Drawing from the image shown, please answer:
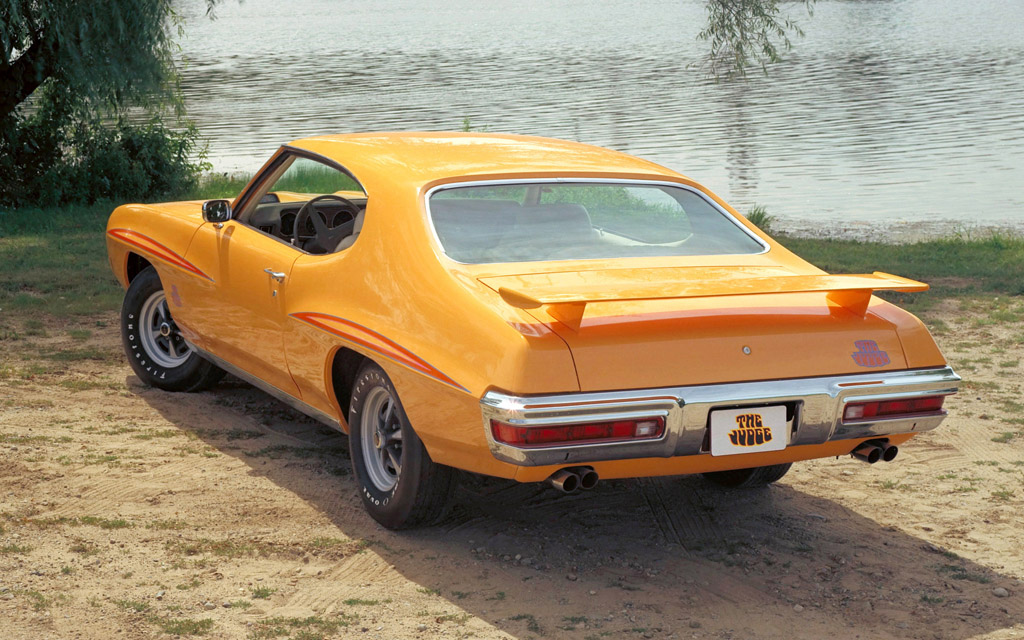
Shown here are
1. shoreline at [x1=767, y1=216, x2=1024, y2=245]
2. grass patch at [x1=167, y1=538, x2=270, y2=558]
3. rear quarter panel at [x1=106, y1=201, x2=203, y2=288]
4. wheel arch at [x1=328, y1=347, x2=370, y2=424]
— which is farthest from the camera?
shoreline at [x1=767, y1=216, x2=1024, y2=245]

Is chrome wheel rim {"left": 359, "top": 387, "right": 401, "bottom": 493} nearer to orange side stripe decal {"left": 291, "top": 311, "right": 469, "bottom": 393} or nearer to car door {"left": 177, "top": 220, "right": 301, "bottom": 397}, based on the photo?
orange side stripe decal {"left": 291, "top": 311, "right": 469, "bottom": 393}

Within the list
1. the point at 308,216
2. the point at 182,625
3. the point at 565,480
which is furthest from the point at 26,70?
the point at 565,480

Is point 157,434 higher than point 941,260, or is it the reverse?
point 157,434

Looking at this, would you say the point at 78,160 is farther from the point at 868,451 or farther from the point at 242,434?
A: the point at 868,451

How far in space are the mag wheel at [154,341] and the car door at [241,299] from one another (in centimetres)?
47

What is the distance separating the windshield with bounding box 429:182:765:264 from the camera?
177 inches

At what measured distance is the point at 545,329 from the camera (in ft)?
12.3

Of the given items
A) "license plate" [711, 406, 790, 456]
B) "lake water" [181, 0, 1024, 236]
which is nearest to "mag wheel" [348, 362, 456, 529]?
"license plate" [711, 406, 790, 456]

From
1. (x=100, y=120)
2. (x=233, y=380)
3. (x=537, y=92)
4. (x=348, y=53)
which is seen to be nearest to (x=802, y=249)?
(x=233, y=380)

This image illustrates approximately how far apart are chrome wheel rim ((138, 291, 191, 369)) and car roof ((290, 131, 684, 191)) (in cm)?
161

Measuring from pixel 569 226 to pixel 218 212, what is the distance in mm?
1890

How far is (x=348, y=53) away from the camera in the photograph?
43094 mm

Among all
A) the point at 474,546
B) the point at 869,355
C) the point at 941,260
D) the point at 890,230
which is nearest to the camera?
the point at 869,355

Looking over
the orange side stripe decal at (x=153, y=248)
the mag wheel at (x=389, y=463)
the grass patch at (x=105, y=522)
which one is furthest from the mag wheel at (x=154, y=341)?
the mag wheel at (x=389, y=463)
